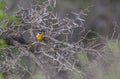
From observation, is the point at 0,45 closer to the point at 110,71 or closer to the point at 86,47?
the point at 86,47

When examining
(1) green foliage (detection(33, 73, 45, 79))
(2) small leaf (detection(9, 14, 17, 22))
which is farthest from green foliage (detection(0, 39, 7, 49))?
(1) green foliage (detection(33, 73, 45, 79))

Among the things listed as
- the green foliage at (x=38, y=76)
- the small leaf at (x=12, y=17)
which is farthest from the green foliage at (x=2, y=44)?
the green foliage at (x=38, y=76)

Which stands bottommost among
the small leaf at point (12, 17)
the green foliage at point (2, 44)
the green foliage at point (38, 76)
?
the green foliage at point (38, 76)

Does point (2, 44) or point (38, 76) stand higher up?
point (2, 44)

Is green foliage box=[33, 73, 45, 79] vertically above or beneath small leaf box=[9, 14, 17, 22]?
beneath

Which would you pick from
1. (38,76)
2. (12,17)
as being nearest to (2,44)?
(12,17)

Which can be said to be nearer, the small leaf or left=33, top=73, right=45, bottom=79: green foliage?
left=33, top=73, right=45, bottom=79: green foliage

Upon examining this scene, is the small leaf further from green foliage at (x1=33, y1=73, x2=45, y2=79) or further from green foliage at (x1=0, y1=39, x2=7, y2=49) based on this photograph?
A: green foliage at (x1=33, y1=73, x2=45, y2=79)

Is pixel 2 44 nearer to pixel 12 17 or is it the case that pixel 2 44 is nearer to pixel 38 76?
pixel 12 17

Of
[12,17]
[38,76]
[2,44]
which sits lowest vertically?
[38,76]

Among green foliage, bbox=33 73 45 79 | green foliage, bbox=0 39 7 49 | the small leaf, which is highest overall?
the small leaf

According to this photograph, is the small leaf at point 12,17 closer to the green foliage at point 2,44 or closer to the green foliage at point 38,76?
the green foliage at point 2,44

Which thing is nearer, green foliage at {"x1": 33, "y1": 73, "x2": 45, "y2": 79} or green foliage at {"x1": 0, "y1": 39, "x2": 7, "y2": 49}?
green foliage at {"x1": 33, "y1": 73, "x2": 45, "y2": 79}
